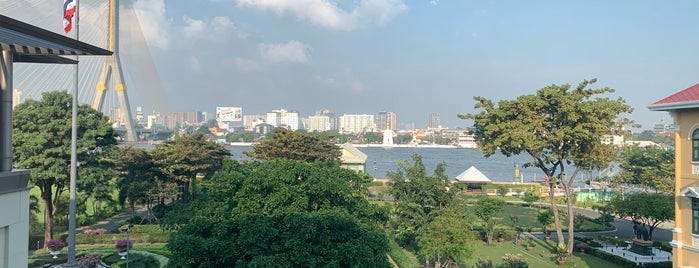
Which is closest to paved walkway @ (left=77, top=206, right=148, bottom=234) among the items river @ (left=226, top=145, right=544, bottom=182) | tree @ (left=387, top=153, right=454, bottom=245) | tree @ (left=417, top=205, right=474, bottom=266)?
river @ (left=226, top=145, right=544, bottom=182)

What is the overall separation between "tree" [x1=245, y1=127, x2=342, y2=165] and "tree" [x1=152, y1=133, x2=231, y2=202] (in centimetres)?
287

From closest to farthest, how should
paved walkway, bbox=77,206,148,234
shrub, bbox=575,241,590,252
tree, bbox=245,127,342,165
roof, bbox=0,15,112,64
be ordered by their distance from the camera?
roof, bbox=0,15,112,64, shrub, bbox=575,241,590,252, paved walkway, bbox=77,206,148,234, tree, bbox=245,127,342,165

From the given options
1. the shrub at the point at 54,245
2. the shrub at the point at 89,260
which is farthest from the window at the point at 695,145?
the shrub at the point at 54,245

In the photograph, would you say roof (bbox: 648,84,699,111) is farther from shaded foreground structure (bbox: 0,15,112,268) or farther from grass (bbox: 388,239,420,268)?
shaded foreground structure (bbox: 0,15,112,268)

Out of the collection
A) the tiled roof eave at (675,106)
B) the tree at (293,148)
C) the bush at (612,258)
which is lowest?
the bush at (612,258)

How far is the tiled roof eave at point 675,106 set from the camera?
12281mm

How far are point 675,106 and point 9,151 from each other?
14.2 metres

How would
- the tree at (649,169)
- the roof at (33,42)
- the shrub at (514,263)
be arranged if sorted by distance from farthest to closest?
the tree at (649,169)
the shrub at (514,263)
the roof at (33,42)

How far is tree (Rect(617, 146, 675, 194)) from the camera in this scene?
30.0 metres

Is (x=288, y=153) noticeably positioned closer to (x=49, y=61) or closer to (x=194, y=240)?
(x=194, y=240)

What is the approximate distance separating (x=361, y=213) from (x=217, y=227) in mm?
3695

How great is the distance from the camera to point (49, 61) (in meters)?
7.17

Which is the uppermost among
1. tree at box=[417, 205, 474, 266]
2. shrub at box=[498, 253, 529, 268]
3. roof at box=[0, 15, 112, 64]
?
roof at box=[0, 15, 112, 64]

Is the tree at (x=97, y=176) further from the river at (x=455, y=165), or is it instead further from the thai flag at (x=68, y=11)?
the river at (x=455, y=165)
